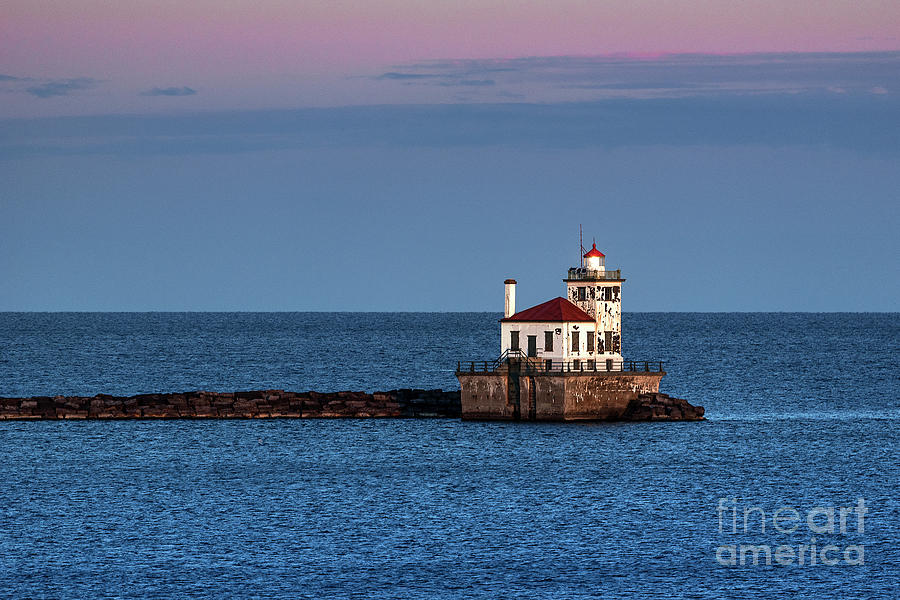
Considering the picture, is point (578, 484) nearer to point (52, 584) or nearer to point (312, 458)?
point (312, 458)

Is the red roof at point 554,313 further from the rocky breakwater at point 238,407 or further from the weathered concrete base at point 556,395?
the rocky breakwater at point 238,407

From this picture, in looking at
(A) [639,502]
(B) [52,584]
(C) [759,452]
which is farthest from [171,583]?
(C) [759,452]

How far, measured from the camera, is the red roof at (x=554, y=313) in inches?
2842

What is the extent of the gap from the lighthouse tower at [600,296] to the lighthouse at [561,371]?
5 centimetres

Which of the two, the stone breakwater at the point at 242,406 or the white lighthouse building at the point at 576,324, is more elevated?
the white lighthouse building at the point at 576,324

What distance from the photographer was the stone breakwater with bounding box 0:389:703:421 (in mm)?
81375

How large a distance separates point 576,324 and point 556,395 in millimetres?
3621

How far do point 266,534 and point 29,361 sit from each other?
112 m

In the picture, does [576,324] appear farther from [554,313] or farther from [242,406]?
[242,406]

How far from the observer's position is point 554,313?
7250 centimetres

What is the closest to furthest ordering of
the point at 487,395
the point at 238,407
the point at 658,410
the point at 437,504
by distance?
the point at 437,504, the point at 487,395, the point at 658,410, the point at 238,407

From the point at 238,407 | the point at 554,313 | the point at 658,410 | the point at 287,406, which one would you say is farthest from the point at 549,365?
the point at 238,407

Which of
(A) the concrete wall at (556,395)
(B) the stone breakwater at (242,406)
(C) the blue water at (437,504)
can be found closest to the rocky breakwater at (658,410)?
(A) the concrete wall at (556,395)

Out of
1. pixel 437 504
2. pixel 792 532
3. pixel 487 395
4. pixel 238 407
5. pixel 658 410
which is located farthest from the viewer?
pixel 238 407
